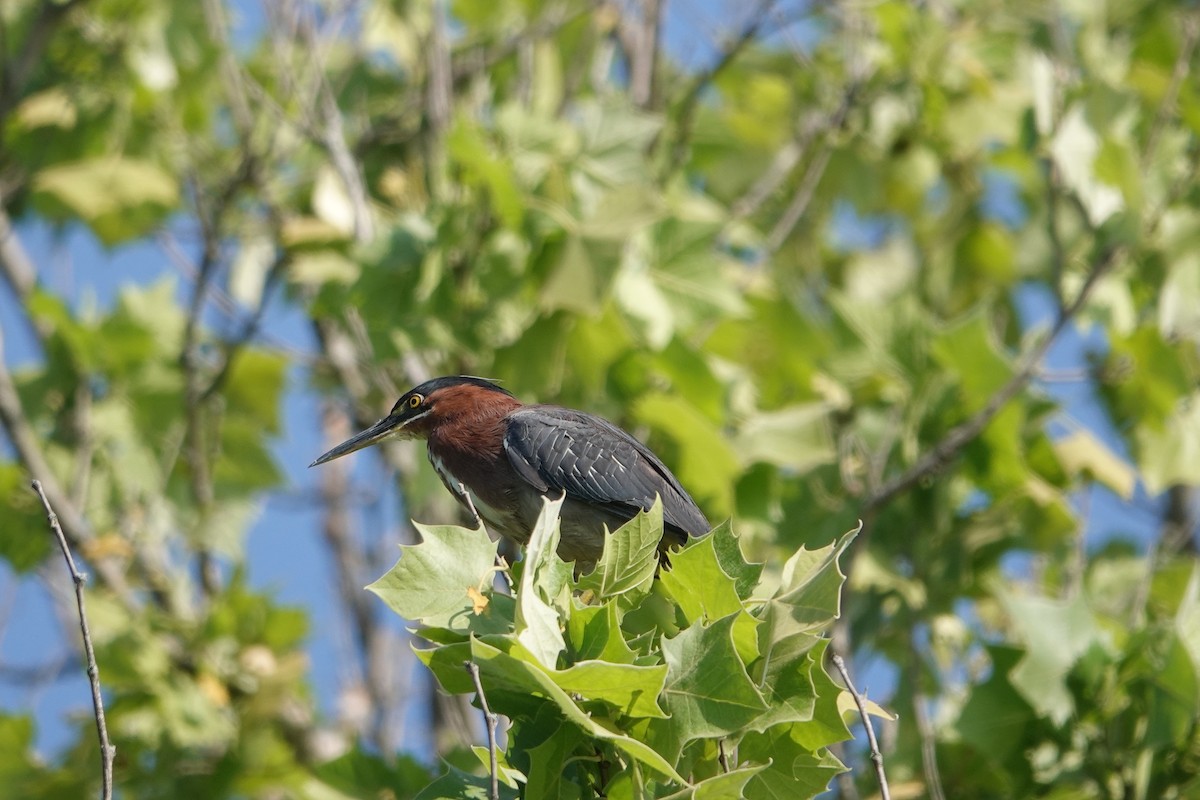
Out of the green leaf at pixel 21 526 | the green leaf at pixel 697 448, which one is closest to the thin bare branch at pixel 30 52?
the green leaf at pixel 21 526

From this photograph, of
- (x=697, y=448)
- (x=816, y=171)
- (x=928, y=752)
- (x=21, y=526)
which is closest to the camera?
(x=928, y=752)

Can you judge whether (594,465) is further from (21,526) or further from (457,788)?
(21,526)

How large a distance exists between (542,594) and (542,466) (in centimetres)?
192

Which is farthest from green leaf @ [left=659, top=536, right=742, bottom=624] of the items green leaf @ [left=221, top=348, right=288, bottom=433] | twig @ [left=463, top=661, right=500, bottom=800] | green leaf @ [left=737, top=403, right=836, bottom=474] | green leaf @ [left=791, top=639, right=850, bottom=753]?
green leaf @ [left=221, top=348, right=288, bottom=433]

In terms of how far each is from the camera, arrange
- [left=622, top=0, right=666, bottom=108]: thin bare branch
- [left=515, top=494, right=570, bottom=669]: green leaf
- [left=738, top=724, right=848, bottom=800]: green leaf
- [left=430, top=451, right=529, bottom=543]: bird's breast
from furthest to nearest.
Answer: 1. [left=622, top=0, right=666, bottom=108]: thin bare branch
2. [left=430, top=451, right=529, bottom=543]: bird's breast
3. [left=738, top=724, right=848, bottom=800]: green leaf
4. [left=515, top=494, right=570, bottom=669]: green leaf

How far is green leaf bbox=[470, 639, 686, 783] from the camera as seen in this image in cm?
290

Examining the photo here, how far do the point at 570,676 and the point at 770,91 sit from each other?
19.1 feet

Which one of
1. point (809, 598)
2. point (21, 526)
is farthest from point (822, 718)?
point (21, 526)

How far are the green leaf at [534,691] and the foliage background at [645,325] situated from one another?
7.16ft

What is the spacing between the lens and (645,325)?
19.0 ft

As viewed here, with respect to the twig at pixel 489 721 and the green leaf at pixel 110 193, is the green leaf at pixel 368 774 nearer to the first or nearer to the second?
the twig at pixel 489 721

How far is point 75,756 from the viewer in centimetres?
635

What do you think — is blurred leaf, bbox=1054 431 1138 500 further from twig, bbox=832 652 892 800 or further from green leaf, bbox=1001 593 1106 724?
twig, bbox=832 652 892 800

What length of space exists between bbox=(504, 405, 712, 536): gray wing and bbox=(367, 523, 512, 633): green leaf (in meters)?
1.72
